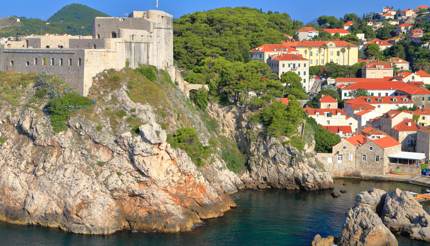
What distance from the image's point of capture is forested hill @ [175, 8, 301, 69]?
6488 cm

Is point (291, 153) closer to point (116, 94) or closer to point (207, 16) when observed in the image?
point (116, 94)

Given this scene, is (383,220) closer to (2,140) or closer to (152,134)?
(152,134)

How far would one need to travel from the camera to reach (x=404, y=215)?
131 ft

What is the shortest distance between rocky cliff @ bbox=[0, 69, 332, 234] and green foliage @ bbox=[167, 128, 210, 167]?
2.22 ft

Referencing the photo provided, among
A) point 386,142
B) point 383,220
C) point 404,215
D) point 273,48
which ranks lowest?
point 383,220

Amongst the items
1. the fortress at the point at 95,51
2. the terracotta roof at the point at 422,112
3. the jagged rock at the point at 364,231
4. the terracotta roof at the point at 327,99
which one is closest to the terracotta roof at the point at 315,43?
the terracotta roof at the point at 327,99

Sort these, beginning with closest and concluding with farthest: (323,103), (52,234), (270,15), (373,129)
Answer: (52,234)
(373,129)
(323,103)
(270,15)

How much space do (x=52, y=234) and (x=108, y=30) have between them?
17.4 meters

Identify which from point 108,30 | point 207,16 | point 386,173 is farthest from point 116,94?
point 207,16

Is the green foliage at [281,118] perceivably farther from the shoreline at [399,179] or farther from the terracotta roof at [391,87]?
the terracotta roof at [391,87]

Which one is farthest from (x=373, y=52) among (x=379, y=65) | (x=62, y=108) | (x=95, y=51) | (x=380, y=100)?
(x=62, y=108)

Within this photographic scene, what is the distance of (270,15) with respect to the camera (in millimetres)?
87000

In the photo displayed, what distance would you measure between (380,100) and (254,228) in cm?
2810

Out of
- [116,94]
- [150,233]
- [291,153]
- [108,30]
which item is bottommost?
[150,233]
